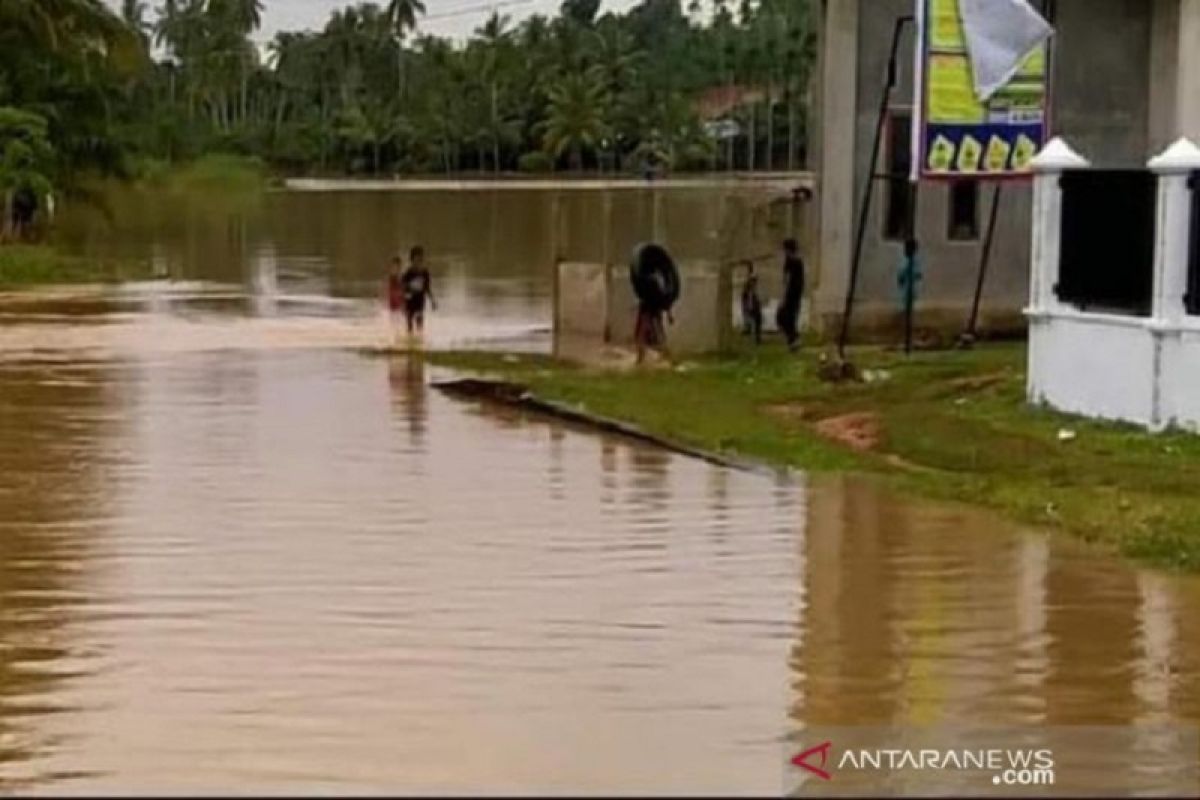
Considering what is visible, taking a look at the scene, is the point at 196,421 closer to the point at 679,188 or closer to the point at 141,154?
the point at 141,154

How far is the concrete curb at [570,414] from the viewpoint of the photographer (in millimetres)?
20094

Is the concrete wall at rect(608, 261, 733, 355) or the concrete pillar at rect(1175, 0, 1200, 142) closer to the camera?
the concrete pillar at rect(1175, 0, 1200, 142)

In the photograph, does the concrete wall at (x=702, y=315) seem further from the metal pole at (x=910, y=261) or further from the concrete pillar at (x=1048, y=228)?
the concrete pillar at (x=1048, y=228)

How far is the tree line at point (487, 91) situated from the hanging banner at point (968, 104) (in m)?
71.8

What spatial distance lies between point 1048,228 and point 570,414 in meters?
5.09

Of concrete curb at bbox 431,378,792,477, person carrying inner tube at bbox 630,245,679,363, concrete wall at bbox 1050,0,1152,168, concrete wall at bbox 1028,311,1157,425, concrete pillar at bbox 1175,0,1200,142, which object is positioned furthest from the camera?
person carrying inner tube at bbox 630,245,679,363

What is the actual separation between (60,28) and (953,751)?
1943 inches

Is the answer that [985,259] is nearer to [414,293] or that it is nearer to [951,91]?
[951,91]

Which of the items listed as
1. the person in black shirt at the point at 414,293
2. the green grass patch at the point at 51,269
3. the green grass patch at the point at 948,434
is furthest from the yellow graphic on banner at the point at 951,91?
the green grass patch at the point at 51,269

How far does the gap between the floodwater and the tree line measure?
77089 millimetres

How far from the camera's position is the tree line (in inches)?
4614

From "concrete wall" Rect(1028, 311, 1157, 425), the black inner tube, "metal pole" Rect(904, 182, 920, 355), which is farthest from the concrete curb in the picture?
"metal pole" Rect(904, 182, 920, 355)

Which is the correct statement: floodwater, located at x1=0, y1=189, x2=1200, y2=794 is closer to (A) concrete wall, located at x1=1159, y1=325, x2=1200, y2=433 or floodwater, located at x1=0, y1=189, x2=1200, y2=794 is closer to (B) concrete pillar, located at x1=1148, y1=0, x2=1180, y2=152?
(A) concrete wall, located at x1=1159, y1=325, x2=1200, y2=433

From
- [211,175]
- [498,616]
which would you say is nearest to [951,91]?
[498,616]
